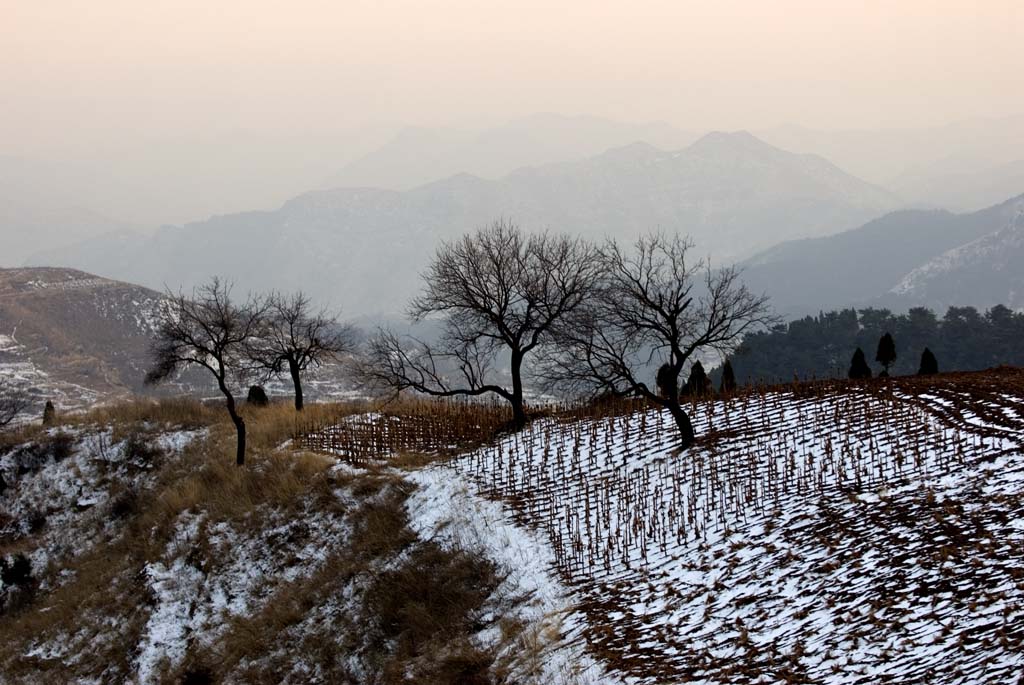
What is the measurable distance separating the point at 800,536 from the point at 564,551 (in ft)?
15.4

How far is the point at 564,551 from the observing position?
55.7ft

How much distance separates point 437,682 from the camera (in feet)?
45.6

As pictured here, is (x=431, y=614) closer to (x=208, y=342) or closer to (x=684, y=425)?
(x=684, y=425)

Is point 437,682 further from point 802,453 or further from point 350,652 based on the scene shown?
point 802,453

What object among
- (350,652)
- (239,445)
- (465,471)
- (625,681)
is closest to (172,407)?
(239,445)

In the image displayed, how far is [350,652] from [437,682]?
4602 millimetres

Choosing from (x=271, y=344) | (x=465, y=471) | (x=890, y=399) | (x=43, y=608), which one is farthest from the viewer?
(x=271, y=344)

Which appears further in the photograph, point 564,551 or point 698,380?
point 698,380

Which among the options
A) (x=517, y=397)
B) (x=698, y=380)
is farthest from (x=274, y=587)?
(x=698, y=380)

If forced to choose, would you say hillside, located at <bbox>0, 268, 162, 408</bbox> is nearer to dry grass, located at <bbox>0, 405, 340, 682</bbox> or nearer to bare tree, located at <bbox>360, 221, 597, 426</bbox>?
dry grass, located at <bbox>0, 405, 340, 682</bbox>

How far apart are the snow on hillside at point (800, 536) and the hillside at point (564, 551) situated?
0.19ft

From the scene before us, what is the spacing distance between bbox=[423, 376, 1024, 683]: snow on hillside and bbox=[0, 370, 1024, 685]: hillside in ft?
0.19

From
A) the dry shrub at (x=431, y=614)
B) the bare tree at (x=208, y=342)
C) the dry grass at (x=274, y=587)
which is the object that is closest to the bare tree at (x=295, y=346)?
the dry grass at (x=274, y=587)

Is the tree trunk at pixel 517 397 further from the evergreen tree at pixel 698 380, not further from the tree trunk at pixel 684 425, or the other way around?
the evergreen tree at pixel 698 380
